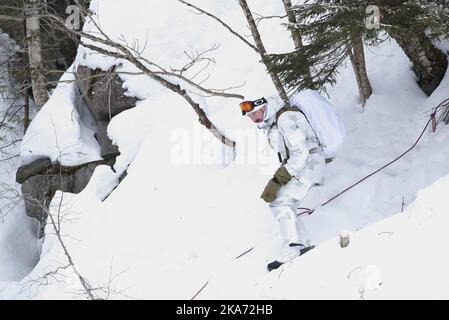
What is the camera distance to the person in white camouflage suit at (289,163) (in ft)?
20.1

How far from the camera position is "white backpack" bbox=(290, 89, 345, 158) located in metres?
6.22

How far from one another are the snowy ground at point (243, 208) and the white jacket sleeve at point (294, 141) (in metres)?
0.90

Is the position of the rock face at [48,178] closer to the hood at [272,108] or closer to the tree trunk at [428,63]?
the hood at [272,108]

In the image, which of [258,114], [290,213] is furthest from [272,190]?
[258,114]

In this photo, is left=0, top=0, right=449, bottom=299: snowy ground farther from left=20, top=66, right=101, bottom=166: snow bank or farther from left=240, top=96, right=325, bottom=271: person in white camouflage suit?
left=240, top=96, right=325, bottom=271: person in white camouflage suit

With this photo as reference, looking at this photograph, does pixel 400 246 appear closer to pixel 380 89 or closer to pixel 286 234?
pixel 286 234

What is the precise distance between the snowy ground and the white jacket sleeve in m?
0.90

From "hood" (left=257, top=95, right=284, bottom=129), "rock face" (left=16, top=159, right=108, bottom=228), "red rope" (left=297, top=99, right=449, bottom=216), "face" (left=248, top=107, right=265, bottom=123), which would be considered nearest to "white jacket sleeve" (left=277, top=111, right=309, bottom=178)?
"hood" (left=257, top=95, right=284, bottom=129)

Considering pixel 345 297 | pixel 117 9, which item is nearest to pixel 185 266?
pixel 345 297

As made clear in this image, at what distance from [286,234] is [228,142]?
11.4 ft

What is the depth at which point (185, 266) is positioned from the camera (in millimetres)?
7512

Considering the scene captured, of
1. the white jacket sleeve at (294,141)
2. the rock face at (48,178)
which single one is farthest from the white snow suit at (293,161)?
the rock face at (48,178)

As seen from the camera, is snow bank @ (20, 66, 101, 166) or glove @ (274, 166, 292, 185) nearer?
glove @ (274, 166, 292, 185)

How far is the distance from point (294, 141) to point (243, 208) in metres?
2.35
